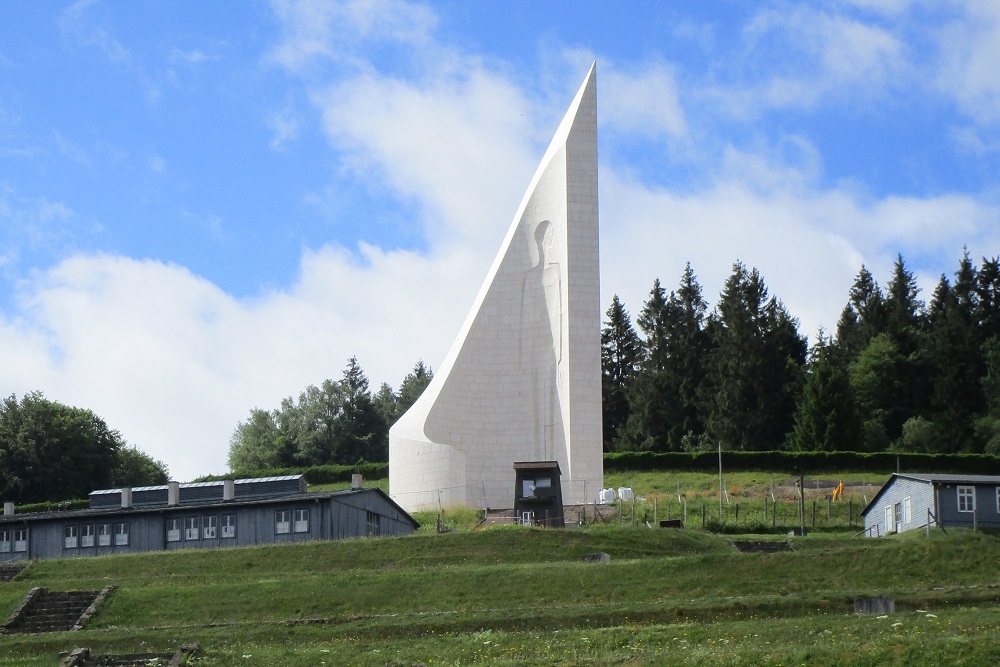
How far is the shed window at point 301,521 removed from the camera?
132 feet

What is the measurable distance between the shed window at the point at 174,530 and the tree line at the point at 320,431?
36.4 m

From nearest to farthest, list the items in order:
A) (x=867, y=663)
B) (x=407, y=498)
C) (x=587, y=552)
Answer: (x=867, y=663), (x=587, y=552), (x=407, y=498)

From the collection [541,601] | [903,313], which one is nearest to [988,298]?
[903,313]

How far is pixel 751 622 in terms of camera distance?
2545cm

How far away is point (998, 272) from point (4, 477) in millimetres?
50015

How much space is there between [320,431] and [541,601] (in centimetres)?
5258

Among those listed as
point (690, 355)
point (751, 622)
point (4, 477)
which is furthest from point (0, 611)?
point (690, 355)

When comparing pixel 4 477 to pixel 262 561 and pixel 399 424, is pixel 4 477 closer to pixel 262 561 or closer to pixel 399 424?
pixel 399 424

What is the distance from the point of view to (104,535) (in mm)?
42281

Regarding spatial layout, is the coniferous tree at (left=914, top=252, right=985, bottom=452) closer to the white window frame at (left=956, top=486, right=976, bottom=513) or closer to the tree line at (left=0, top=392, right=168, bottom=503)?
the white window frame at (left=956, top=486, right=976, bottom=513)

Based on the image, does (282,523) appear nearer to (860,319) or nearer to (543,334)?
(543,334)

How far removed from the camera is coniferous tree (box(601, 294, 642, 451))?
81.4m

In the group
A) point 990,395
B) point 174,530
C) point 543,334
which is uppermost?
point 543,334

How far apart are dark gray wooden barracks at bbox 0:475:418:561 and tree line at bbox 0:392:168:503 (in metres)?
22.1
